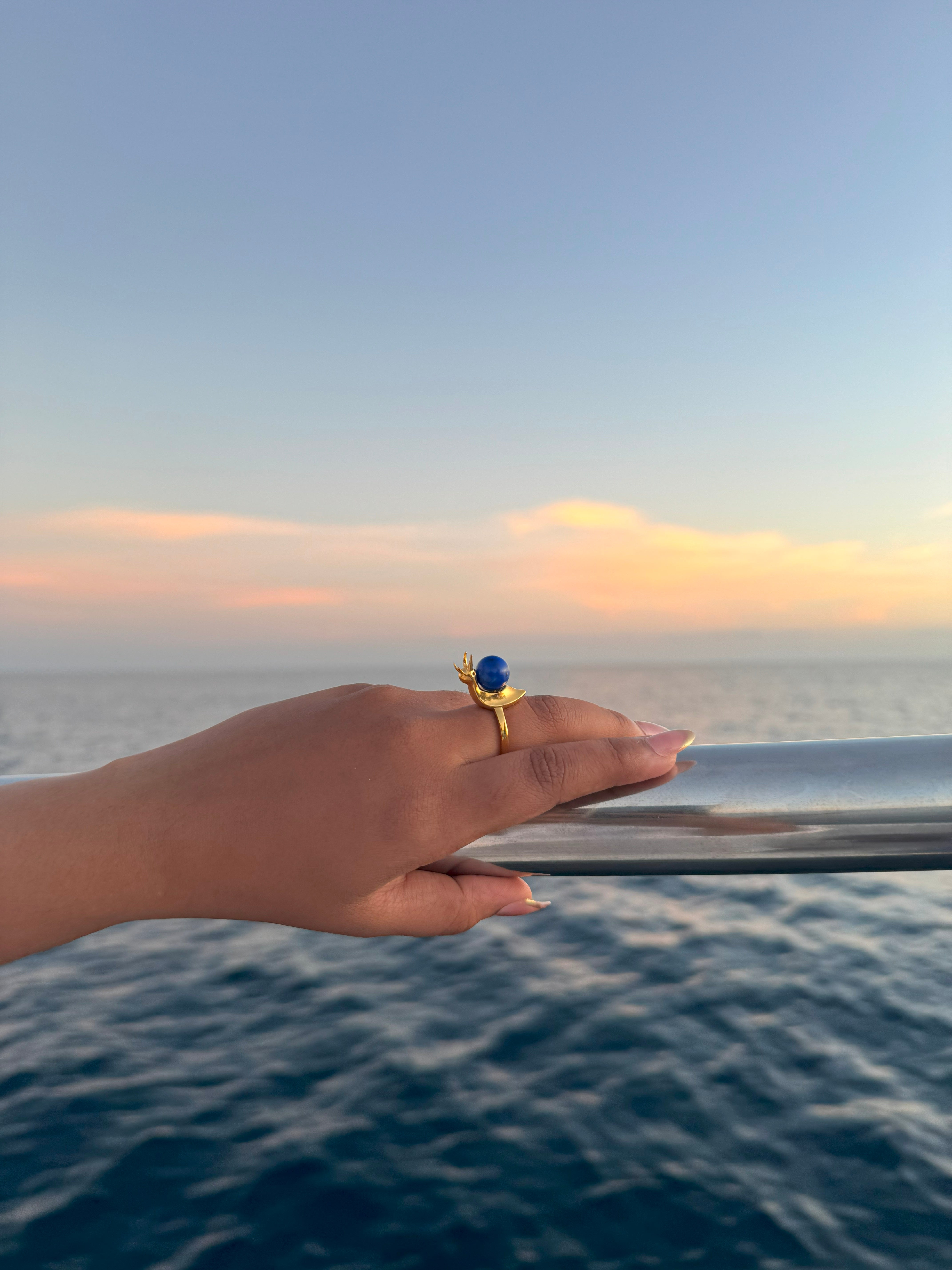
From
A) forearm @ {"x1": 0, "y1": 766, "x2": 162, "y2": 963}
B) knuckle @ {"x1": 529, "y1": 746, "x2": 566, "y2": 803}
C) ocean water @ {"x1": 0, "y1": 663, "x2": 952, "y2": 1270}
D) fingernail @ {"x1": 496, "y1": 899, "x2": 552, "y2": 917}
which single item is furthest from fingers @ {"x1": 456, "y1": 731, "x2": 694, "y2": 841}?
ocean water @ {"x1": 0, "y1": 663, "x2": 952, "y2": 1270}

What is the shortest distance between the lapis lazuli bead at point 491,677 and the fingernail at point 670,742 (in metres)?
0.20

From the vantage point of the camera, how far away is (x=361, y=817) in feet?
2.80

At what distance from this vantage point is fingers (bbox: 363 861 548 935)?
36.3 inches

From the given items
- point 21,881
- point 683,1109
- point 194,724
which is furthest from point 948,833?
point 194,724

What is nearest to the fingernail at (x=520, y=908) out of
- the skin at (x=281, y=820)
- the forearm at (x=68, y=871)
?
the skin at (x=281, y=820)

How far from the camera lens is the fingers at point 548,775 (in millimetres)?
839

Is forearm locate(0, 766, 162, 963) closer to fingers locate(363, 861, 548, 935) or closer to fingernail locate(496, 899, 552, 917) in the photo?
fingers locate(363, 861, 548, 935)

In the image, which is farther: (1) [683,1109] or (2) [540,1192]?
(1) [683,1109]

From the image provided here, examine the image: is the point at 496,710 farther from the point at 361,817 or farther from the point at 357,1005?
the point at 357,1005

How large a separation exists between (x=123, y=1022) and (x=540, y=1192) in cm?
419

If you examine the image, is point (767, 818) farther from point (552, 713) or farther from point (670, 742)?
point (552, 713)

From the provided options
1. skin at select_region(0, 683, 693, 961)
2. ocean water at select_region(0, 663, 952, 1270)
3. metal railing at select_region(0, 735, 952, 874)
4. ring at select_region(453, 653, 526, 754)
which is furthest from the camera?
ocean water at select_region(0, 663, 952, 1270)

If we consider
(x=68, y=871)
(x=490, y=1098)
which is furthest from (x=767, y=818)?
(x=490, y=1098)

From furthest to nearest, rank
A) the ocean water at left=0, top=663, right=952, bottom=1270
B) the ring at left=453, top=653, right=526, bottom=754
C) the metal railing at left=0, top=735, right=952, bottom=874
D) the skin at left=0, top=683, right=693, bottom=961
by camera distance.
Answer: the ocean water at left=0, top=663, right=952, bottom=1270 < the ring at left=453, top=653, right=526, bottom=754 < the skin at left=0, top=683, right=693, bottom=961 < the metal railing at left=0, top=735, right=952, bottom=874
